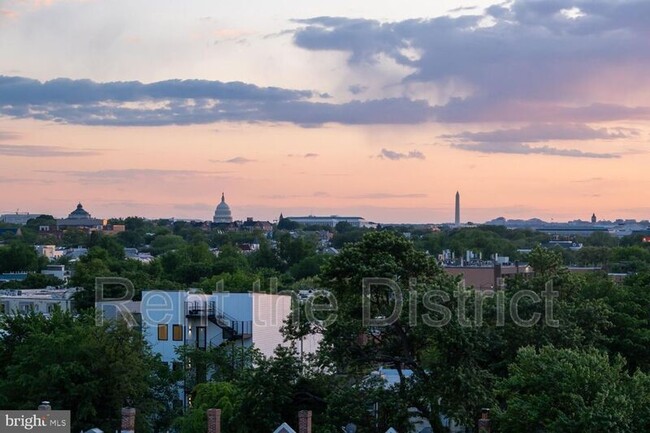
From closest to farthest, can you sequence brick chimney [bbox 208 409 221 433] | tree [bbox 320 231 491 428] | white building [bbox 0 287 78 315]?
1. brick chimney [bbox 208 409 221 433]
2. tree [bbox 320 231 491 428]
3. white building [bbox 0 287 78 315]

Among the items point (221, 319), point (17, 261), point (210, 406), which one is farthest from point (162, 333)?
point (17, 261)

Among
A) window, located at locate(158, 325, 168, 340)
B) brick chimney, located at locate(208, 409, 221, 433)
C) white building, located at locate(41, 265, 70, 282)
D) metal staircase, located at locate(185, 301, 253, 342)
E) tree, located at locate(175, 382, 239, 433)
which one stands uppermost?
metal staircase, located at locate(185, 301, 253, 342)

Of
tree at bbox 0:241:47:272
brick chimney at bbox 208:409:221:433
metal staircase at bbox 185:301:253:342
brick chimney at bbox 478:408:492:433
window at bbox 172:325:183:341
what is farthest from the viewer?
tree at bbox 0:241:47:272

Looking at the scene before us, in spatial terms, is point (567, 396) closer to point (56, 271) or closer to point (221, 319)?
point (221, 319)

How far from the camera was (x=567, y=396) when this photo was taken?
41.1m

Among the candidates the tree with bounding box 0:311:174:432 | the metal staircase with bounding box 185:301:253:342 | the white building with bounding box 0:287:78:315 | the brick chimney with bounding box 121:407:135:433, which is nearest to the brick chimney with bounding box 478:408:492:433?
the brick chimney with bounding box 121:407:135:433

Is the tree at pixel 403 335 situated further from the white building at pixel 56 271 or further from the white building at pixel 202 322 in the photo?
the white building at pixel 56 271

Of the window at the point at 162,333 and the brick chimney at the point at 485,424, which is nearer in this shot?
the brick chimney at the point at 485,424

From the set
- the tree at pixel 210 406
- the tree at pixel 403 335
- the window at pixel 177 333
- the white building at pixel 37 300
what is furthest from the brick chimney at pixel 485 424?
the white building at pixel 37 300

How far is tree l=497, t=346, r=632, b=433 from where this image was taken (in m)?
39.7

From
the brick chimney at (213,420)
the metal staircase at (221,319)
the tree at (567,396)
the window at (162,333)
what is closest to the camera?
the tree at (567,396)

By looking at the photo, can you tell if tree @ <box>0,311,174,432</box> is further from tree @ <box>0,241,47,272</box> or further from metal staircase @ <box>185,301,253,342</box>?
tree @ <box>0,241,47,272</box>

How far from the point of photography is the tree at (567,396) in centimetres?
3966

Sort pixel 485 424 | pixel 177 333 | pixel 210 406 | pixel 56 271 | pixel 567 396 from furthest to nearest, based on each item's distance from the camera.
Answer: pixel 56 271 < pixel 177 333 < pixel 210 406 < pixel 485 424 < pixel 567 396
